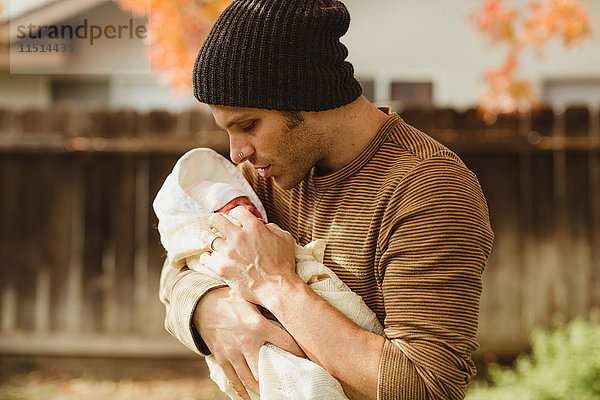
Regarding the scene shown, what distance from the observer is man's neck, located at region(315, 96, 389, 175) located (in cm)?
179

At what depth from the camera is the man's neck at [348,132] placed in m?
1.79

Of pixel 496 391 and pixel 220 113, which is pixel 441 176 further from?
pixel 496 391

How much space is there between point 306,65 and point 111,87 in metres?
8.09

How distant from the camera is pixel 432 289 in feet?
4.80

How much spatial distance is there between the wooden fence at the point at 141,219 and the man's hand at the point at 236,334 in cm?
334

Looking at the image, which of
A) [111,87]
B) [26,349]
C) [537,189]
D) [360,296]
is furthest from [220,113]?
[111,87]

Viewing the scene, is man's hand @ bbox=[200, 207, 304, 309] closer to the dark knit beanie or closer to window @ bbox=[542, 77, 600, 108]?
the dark knit beanie

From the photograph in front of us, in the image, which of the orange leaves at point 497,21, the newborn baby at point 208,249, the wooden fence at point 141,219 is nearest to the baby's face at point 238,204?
the newborn baby at point 208,249

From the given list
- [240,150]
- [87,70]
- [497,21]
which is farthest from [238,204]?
[87,70]

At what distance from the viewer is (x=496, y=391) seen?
14.4 ft

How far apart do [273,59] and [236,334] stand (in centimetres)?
72

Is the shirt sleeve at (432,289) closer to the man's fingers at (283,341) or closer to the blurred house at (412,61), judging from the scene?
the man's fingers at (283,341)

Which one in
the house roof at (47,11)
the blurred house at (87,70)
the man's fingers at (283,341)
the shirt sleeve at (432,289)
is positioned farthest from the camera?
the blurred house at (87,70)

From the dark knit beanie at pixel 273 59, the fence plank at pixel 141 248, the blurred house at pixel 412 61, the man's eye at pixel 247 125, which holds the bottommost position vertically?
the fence plank at pixel 141 248
